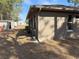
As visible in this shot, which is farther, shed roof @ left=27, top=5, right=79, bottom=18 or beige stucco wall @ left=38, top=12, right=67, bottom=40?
beige stucco wall @ left=38, top=12, right=67, bottom=40

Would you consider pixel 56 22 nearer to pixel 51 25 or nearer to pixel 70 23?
pixel 51 25

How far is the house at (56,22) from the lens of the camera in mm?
14016

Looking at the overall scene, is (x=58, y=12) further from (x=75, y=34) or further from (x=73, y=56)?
(x=73, y=56)

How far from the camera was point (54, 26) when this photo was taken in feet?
47.7

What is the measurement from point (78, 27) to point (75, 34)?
0.70 meters

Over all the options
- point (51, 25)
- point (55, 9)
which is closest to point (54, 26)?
point (51, 25)

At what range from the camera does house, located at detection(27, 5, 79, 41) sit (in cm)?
1402

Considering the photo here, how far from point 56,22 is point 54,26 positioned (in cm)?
40

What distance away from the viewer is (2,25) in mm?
36125

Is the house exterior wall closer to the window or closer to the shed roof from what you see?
the window

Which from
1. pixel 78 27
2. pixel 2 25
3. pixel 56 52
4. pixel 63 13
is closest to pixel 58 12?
pixel 63 13

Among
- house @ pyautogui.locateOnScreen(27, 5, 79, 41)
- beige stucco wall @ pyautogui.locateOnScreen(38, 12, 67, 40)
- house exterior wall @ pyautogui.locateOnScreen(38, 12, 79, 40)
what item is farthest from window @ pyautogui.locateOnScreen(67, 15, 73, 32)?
beige stucco wall @ pyautogui.locateOnScreen(38, 12, 67, 40)

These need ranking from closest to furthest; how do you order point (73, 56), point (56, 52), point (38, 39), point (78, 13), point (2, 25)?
1. point (73, 56)
2. point (56, 52)
3. point (38, 39)
4. point (78, 13)
5. point (2, 25)

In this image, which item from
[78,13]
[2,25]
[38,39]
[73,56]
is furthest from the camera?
[2,25]
